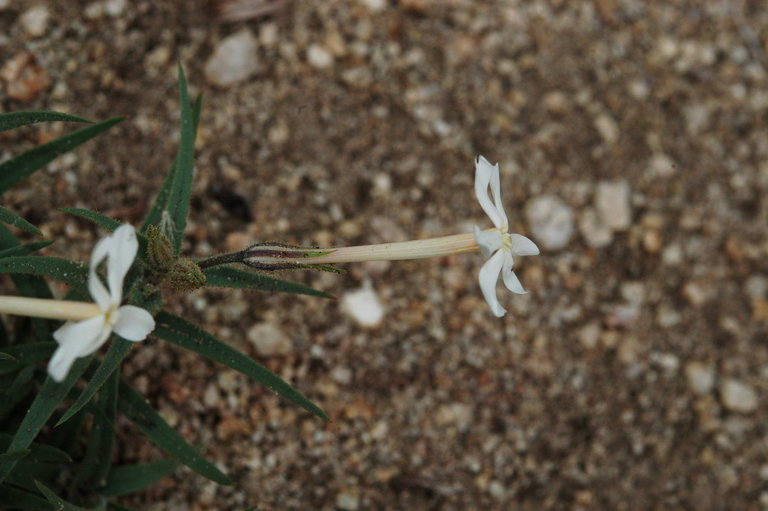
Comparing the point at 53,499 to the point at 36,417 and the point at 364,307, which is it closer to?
the point at 36,417

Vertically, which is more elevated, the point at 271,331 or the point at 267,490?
the point at 271,331

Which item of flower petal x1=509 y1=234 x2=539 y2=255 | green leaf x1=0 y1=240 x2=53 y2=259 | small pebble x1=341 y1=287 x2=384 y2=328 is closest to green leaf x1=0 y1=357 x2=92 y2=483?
green leaf x1=0 y1=240 x2=53 y2=259

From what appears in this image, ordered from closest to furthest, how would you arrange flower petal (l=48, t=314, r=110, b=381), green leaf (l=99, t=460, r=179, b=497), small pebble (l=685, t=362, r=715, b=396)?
flower petal (l=48, t=314, r=110, b=381), green leaf (l=99, t=460, r=179, b=497), small pebble (l=685, t=362, r=715, b=396)

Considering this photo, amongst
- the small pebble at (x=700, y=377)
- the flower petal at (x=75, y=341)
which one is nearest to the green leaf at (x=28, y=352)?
the flower petal at (x=75, y=341)

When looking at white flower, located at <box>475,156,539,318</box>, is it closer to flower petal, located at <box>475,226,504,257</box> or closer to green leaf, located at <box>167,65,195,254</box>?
flower petal, located at <box>475,226,504,257</box>

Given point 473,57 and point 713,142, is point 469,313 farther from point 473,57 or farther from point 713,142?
point 713,142

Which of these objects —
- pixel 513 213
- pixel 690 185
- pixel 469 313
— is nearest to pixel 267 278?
pixel 469 313

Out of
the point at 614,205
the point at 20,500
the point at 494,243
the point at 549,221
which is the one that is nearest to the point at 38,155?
the point at 20,500
